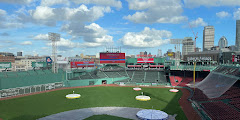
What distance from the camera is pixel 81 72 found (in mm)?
71688

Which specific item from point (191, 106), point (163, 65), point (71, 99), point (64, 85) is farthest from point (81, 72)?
point (191, 106)

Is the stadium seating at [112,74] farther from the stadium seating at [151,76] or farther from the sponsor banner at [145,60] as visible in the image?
the sponsor banner at [145,60]

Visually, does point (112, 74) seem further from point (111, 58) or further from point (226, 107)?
point (226, 107)

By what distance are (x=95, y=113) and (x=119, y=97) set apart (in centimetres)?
1444

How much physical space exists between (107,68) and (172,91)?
38786 millimetres

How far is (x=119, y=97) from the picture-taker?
1800 inches

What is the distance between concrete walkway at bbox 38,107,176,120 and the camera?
29.6 m

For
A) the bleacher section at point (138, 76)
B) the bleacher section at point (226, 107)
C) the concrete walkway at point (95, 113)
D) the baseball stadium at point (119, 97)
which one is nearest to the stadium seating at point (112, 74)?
the baseball stadium at point (119, 97)

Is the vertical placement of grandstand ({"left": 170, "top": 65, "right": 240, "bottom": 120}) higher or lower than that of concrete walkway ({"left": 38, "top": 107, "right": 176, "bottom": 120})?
higher

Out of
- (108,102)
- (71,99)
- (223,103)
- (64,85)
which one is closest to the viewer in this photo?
(223,103)

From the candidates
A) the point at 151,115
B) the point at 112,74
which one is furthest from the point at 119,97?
the point at 112,74

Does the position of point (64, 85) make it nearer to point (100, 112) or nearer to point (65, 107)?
point (65, 107)

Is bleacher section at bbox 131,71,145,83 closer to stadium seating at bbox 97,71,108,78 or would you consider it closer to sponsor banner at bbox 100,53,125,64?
sponsor banner at bbox 100,53,125,64

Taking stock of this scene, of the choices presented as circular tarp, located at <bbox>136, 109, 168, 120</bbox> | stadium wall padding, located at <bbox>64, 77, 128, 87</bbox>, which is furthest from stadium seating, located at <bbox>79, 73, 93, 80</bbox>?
circular tarp, located at <bbox>136, 109, 168, 120</bbox>
